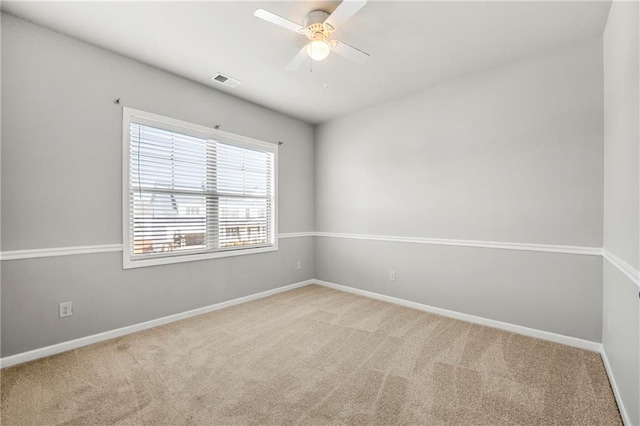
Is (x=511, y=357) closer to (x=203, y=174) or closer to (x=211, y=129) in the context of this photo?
(x=203, y=174)

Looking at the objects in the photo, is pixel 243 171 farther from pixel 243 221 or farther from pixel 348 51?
pixel 348 51

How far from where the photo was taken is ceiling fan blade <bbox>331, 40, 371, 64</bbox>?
7.23 ft

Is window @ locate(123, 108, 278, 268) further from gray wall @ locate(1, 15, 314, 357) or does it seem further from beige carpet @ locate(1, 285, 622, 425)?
beige carpet @ locate(1, 285, 622, 425)

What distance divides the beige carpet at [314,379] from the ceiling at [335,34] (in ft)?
8.65

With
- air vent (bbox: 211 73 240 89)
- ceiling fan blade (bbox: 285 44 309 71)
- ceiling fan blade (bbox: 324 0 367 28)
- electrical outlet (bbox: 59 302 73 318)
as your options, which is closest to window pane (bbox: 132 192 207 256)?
electrical outlet (bbox: 59 302 73 318)

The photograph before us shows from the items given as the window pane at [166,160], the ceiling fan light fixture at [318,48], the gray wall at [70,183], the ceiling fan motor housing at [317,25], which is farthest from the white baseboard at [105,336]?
the ceiling fan motor housing at [317,25]

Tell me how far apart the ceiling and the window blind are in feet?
2.62

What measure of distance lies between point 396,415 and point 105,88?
3467 mm

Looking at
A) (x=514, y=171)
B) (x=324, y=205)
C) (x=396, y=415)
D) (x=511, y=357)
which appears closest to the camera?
(x=396, y=415)

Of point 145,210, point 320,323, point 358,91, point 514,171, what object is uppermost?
point 358,91

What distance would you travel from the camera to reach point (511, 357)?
2.27 meters

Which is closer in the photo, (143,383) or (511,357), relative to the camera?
(143,383)

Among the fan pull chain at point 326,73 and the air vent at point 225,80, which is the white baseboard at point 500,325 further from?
the air vent at point 225,80

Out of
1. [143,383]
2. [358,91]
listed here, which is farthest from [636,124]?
[143,383]
